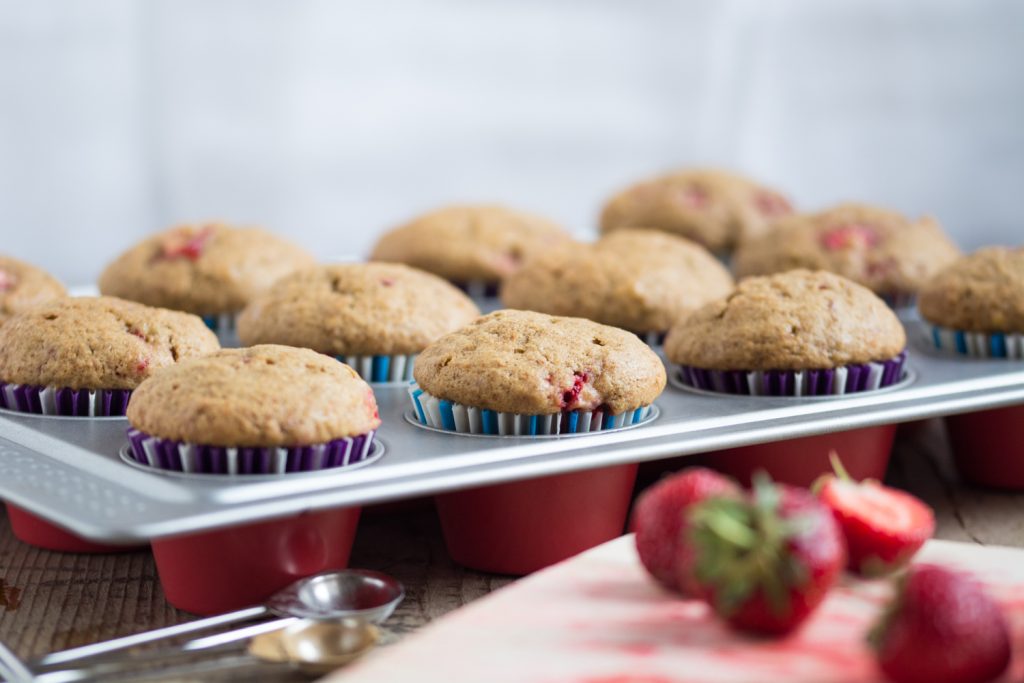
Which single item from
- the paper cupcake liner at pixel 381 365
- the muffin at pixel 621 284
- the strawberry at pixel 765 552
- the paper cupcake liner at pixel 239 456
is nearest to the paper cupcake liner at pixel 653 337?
the muffin at pixel 621 284

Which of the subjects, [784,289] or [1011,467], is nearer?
[784,289]

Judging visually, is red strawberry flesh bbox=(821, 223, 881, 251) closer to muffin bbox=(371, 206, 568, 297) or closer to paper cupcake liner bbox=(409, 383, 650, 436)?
muffin bbox=(371, 206, 568, 297)

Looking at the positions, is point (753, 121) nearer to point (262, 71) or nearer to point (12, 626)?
point (262, 71)

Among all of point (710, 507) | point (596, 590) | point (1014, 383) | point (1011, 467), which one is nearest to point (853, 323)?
point (1014, 383)

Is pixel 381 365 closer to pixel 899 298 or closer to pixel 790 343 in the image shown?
pixel 790 343

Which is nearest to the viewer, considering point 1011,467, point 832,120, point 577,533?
point 577,533

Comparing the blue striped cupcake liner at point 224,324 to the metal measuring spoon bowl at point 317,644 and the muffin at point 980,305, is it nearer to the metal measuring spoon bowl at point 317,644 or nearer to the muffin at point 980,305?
the metal measuring spoon bowl at point 317,644

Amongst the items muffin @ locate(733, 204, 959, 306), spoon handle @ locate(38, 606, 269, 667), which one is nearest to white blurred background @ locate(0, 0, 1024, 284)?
muffin @ locate(733, 204, 959, 306)
